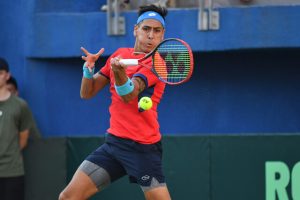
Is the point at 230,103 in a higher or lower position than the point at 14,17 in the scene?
lower

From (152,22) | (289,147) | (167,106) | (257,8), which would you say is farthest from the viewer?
(167,106)

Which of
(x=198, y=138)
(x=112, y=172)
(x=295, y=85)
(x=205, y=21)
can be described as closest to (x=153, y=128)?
(x=112, y=172)

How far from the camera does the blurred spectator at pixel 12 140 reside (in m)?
9.23

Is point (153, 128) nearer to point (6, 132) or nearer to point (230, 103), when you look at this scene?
point (6, 132)

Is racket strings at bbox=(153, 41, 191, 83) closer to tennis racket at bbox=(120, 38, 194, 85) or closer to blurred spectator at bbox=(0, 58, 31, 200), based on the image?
tennis racket at bbox=(120, 38, 194, 85)

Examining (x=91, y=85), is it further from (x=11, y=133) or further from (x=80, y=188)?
(x=11, y=133)

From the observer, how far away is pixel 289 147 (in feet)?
29.7

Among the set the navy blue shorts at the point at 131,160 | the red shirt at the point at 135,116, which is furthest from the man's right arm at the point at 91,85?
the navy blue shorts at the point at 131,160

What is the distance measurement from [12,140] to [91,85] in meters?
2.46

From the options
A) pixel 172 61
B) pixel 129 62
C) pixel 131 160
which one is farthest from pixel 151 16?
pixel 131 160

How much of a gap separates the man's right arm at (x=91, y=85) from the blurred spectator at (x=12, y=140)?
233 centimetres

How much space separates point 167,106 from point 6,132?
7.78ft

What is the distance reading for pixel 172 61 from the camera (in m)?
6.74

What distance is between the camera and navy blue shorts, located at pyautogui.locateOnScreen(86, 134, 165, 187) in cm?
691
